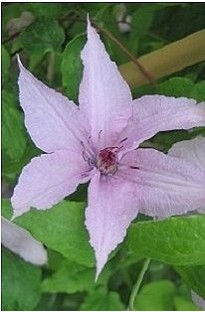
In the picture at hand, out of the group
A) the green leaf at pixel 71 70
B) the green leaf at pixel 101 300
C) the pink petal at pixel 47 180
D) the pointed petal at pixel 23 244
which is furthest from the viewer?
the green leaf at pixel 101 300

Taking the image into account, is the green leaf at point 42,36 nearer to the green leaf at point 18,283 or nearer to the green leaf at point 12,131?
the green leaf at point 12,131

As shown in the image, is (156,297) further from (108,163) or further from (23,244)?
(108,163)

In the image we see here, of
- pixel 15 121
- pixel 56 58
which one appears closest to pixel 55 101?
pixel 15 121

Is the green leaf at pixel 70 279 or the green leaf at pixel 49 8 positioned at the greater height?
the green leaf at pixel 49 8

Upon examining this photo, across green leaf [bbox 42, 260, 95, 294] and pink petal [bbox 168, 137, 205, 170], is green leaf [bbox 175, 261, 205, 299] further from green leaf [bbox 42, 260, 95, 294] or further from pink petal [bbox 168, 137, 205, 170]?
green leaf [bbox 42, 260, 95, 294]

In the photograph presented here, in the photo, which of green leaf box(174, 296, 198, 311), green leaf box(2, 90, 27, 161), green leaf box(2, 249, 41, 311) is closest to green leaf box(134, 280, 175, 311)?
green leaf box(174, 296, 198, 311)

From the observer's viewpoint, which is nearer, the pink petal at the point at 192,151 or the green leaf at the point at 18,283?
the pink petal at the point at 192,151

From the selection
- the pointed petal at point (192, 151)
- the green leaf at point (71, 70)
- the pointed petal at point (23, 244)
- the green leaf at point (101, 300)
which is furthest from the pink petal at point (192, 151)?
the green leaf at point (101, 300)
